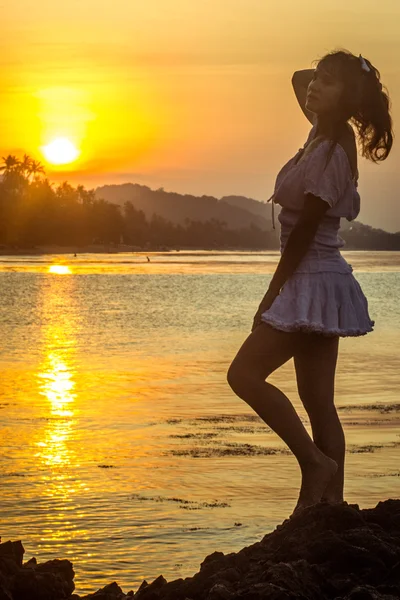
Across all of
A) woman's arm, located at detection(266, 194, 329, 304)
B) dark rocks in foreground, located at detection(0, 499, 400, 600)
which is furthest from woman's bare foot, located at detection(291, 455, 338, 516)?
woman's arm, located at detection(266, 194, 329, 304)

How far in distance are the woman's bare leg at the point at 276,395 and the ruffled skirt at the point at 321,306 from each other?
68mm

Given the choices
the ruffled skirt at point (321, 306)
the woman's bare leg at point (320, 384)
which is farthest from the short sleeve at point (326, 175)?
the woman's bare leg at point (320, 384)

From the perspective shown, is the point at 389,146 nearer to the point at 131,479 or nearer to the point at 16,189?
the point at 131,479

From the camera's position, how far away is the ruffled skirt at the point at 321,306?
4523mm

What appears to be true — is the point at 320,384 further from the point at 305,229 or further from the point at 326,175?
the point at 326,175

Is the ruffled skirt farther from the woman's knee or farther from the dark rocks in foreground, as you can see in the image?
the dark rocks in foreground

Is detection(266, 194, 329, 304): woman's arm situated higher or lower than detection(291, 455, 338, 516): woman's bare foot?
higher

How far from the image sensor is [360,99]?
4.72m

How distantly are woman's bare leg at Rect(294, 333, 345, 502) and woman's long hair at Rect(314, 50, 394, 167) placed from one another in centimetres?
75

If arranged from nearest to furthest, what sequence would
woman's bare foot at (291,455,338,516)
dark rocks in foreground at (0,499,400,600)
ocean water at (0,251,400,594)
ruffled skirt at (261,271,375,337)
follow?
dark rocks in foreground at (0,499,400,600) → ruffled skirt at (261,271,375,337) → woman's bare foot at (291,455,338,516) → ocean water at (0,251,400,594)

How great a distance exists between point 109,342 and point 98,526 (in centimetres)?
1429

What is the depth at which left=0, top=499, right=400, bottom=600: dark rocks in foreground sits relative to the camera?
3.71 meters

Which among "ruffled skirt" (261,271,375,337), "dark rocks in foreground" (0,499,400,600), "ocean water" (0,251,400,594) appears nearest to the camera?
"dark rocks in foreground" (0,499,400,600)

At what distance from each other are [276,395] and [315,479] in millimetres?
340
